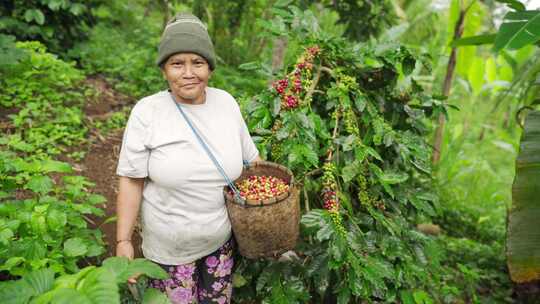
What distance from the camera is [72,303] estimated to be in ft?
3.20

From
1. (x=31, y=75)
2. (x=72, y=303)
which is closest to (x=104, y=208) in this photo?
(x=31, y=75)

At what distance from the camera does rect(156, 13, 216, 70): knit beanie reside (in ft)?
5.24

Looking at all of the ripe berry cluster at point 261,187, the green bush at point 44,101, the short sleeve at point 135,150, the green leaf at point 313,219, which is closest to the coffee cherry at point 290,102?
the ripe berry cluster at point 261,187

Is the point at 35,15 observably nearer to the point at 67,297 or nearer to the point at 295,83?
the point at 295,83

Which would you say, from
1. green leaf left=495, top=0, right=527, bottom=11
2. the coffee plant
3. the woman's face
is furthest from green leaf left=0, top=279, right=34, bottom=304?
green leaf left=495, top=0, right=527, bottom=11

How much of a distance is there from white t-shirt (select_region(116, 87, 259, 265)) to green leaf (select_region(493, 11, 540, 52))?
129cm

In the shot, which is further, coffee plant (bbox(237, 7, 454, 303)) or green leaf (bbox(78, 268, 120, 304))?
coffee plant (bbox(237, 7, 454, 303))

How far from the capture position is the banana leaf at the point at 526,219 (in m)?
2.29

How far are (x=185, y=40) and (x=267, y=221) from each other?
2.37 feet

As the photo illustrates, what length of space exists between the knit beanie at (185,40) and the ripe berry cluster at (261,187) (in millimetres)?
503

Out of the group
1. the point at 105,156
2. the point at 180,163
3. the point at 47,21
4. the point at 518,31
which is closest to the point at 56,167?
the point at 180,163

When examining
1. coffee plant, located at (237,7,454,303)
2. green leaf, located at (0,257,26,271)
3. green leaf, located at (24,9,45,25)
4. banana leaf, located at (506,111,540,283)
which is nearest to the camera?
green leaf, located at (0,257,26,271)

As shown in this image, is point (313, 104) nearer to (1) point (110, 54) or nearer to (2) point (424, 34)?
(1) point (110, 54)

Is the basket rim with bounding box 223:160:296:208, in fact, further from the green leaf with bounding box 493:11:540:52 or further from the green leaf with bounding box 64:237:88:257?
the green leaf with bounding box 493:11:540:52
